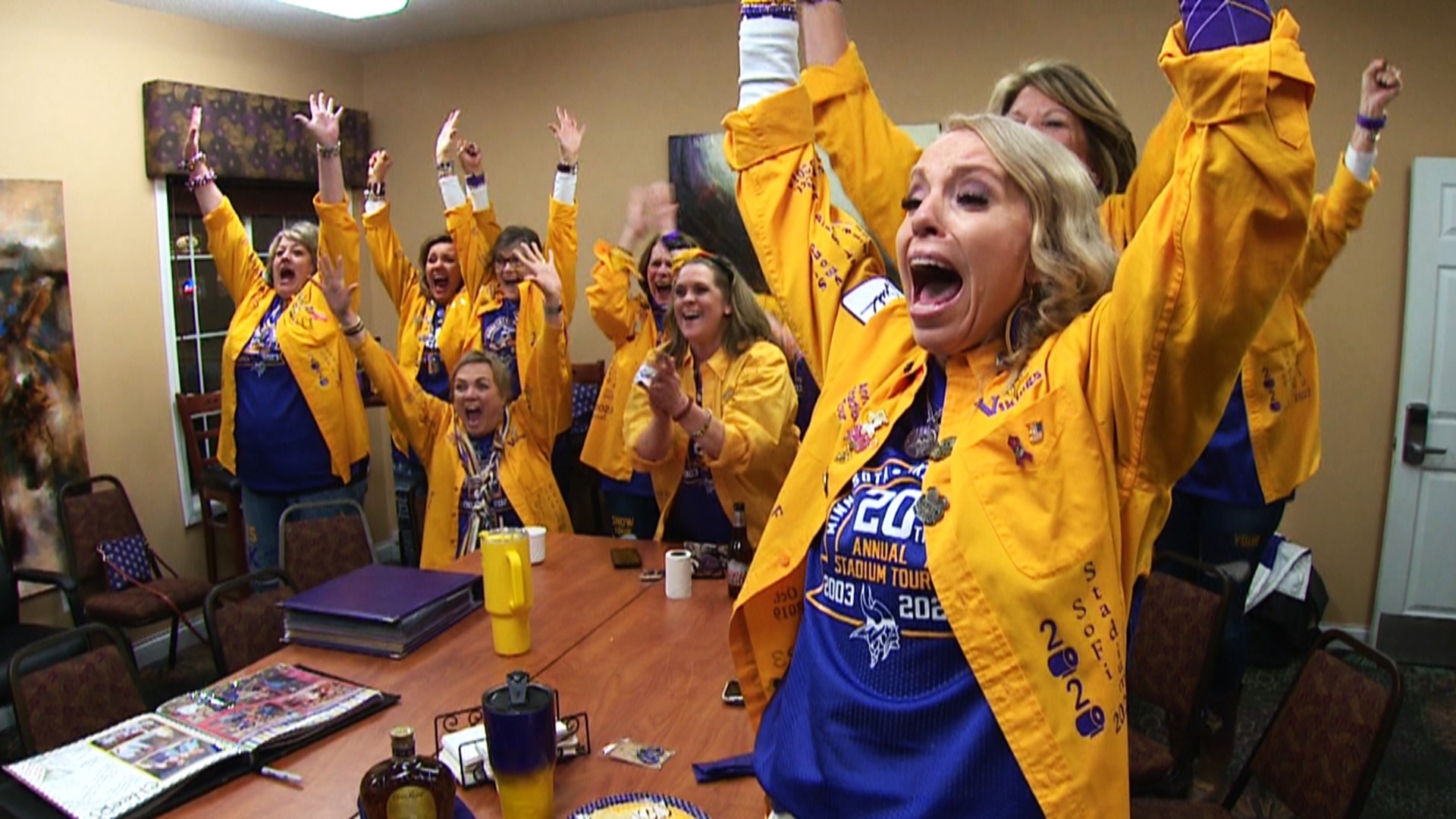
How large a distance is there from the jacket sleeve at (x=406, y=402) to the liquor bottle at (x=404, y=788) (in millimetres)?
1979

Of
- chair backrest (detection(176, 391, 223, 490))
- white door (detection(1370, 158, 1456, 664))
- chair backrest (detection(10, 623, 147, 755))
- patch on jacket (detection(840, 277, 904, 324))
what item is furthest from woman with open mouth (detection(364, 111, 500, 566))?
white door (detection(1370, 158, 1456, 664))

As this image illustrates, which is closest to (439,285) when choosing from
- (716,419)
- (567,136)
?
(567,136)

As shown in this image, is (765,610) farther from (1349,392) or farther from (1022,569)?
(1349,392)

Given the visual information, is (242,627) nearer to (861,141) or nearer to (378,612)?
(378,612)

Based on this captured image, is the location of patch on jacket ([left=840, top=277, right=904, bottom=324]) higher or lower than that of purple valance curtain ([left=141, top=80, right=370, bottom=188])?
lower

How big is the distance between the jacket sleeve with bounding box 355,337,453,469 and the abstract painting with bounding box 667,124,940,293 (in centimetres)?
204

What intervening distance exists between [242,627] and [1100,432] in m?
1.98

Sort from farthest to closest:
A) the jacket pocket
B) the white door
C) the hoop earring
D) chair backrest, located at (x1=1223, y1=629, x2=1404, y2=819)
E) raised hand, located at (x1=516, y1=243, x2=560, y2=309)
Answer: the white door
raised hand, located at (x1=516, y1=243, x2=560, y2=309)
chair backrest, located at (x1=1223, y1=629, x2=1404, y2=819)
the hoop earring
the jacket pocket

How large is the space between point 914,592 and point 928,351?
0.98 ft

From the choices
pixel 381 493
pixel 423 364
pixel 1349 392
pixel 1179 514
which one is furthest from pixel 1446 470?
pixel 381 493

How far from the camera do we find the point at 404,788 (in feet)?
3.68

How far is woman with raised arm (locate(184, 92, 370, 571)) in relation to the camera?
141 inches

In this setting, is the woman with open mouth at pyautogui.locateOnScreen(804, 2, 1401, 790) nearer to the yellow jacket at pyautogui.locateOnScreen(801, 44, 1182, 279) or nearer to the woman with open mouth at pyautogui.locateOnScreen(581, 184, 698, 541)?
the yellow jacket at pyautogui.locateOnScreen(801, 44, 1182, 279)

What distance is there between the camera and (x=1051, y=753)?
2.94 ft
